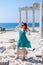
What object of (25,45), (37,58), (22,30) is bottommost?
(37,58)

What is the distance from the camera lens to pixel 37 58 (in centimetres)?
804

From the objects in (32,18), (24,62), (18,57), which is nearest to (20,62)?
(24,62)

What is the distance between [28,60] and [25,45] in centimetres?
56

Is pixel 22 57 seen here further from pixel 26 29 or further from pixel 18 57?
pixel 26 29

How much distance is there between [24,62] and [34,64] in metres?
0.42

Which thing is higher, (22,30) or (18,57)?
(22,30)

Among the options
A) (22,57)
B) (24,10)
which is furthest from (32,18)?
(22,57)

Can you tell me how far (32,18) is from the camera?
27469 millimetres

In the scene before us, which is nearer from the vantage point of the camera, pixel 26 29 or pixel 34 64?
pixel 34 64

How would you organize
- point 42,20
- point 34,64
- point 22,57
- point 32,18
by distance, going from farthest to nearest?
1. point 32,18
2. point 22,57
3. point 42,20
4. point 34,64

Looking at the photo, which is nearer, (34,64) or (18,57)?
(34,64)

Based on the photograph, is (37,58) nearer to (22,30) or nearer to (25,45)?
(25,45)

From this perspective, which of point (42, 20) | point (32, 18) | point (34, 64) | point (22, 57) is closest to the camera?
point (34, 64)

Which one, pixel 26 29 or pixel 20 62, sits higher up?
pixel 26 29
